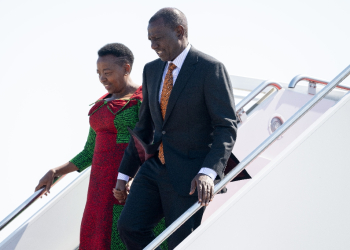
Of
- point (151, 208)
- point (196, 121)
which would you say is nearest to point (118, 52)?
point (196, 121)

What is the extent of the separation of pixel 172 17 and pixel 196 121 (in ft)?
1.76

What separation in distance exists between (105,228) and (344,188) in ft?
5.10

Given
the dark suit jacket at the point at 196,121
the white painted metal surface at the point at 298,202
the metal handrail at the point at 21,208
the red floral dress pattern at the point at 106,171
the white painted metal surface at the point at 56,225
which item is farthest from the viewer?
the white painted metal surface at the point at 56,225

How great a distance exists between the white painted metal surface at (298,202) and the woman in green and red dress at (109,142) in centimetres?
75

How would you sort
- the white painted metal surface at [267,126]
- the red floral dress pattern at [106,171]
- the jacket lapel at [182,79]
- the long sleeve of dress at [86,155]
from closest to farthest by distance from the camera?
the jacket lapel at [182,79], the red floral dress pattern at [106,171], the long sleeve of dress at [86,155], the white painted metal surface at [267,126]

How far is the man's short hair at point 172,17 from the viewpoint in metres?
2.49

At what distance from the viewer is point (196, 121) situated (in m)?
2.45

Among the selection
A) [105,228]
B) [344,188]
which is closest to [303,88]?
[344,188]

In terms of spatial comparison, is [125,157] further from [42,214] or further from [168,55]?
[42,214]

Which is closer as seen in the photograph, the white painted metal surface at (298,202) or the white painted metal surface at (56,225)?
the white painted metal surface at (298,202)

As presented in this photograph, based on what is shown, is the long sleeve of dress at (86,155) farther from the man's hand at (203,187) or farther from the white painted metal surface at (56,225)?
the man's hand at (203,187)

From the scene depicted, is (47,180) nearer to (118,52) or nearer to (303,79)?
(118,52)

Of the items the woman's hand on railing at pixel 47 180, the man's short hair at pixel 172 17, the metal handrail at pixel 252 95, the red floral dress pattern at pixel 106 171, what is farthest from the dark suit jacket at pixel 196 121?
the metal handrail at pixel 252 95

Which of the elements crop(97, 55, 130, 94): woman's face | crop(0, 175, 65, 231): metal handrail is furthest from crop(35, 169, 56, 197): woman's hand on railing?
crop(97, 55, 130, 94): woman's face
